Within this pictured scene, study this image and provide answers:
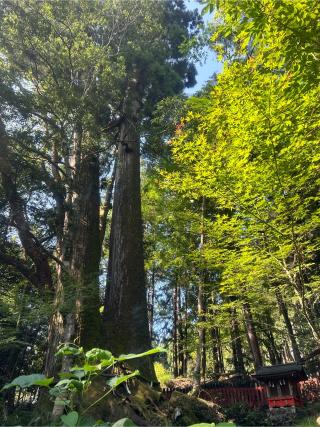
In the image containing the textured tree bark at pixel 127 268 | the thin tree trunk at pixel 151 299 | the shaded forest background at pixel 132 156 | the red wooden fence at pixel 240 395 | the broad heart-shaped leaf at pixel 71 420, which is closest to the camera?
the broad heart-shaped leaf at pixel 71 420

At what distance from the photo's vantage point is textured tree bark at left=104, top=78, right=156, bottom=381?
6.09 meters

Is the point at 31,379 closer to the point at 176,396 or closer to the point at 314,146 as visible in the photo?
the point at 314,146

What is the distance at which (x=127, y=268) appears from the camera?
6848 mm

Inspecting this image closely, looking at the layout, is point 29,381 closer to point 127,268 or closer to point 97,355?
point 97,355

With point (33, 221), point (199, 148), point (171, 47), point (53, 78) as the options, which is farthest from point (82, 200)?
point (171, 47)

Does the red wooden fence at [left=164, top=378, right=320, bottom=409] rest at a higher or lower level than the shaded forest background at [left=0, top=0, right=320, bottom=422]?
lower

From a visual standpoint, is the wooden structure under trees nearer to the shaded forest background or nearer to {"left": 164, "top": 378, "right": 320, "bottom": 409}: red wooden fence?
{"left": 164, "top": 378, "right": 320, "bottom": 409}: red wooden fence

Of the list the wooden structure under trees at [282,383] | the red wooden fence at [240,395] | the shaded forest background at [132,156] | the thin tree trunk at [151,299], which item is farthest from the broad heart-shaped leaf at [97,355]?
the thin tree trunk at [151,299]

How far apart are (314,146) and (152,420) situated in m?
4.32

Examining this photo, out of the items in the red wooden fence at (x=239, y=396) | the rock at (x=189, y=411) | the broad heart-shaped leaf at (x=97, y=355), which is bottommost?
the broad heart-shaped leaf at (x=97, y=355)

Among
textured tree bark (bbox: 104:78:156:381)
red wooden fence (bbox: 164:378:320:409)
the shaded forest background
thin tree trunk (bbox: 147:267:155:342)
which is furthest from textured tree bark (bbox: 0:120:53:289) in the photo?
thin tree trunk (bbox: 147:267:155:342)

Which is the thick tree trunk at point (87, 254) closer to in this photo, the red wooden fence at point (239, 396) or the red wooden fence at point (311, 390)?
the red wooden fence at point (239, 396)

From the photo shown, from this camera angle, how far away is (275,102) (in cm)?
387

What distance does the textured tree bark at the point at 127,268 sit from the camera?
6090 millimetres
